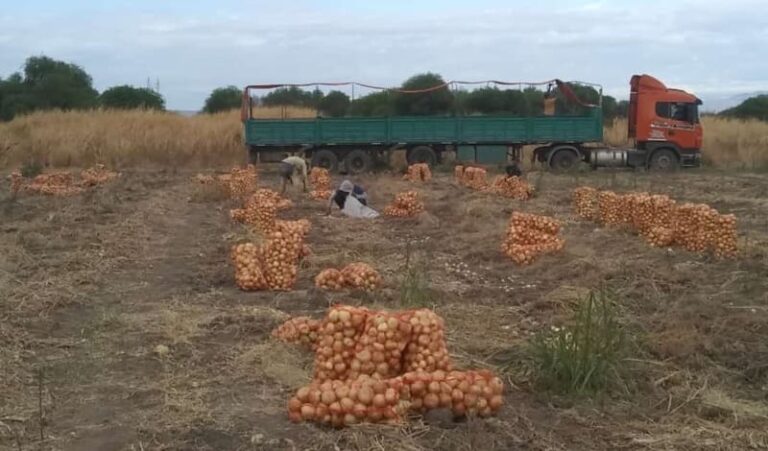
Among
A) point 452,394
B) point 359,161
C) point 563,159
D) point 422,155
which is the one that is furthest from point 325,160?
point 452,394

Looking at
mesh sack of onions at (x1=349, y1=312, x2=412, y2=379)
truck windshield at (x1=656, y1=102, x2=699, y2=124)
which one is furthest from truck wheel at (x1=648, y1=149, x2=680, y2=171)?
mesh sack of onions at (x1=349, y1=312, x2=412, y2=379)

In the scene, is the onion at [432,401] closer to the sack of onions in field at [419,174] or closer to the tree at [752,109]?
the sack of onions in field at [419,174]

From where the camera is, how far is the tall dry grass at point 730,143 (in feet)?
99.3

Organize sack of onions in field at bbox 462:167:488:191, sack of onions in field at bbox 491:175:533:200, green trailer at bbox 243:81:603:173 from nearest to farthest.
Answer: sack of onions in field at bbox 491:175:533:200 → sack of onions in field at bbox 462:167:488:191 → green trailer at bbox 243:81:603:173

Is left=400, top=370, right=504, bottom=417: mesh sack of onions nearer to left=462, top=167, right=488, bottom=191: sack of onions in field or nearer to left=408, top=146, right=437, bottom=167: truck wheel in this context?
left=462, top=167, right=488, bottom=191: sack of onions in field

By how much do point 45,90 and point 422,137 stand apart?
2778cm

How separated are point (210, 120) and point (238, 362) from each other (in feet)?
94.6

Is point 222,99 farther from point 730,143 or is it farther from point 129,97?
point 730,143

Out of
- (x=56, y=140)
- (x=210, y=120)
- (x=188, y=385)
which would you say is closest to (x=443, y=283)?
(x=188, y=385)

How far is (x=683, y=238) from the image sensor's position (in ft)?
33.4

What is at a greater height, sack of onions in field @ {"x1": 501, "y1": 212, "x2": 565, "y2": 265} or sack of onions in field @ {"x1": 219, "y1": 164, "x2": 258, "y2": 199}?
sack of onions in field @ {"x1": 219, "y1": 164, "x2": 258, "y2": 199}

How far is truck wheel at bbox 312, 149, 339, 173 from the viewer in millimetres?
25922

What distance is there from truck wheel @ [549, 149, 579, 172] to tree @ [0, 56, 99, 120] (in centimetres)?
2687

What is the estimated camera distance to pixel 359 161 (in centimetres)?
2620
